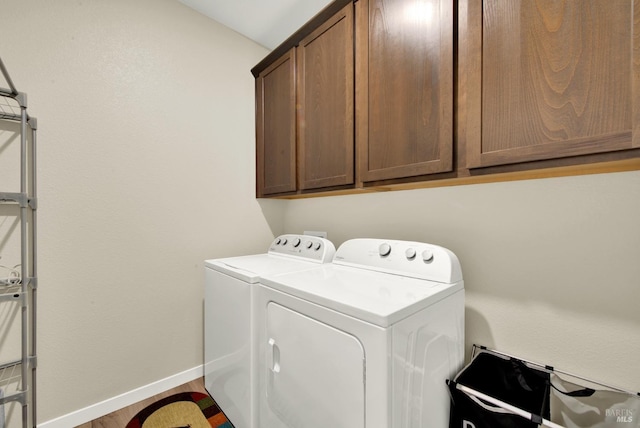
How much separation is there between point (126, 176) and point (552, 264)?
2.28 m

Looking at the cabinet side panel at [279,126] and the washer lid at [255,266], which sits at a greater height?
the cabinet side panel at [279,126]

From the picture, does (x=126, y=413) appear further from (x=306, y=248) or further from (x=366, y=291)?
(x=366, y=291)

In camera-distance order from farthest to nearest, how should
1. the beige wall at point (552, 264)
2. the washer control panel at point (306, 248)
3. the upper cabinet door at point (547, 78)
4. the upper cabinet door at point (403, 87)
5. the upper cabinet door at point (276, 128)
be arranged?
the upper cabinet door at point (276, 128), the washer control panel at point (306, 248), the upper cabinet door at point (403, 87), the beige wall at point (552, 264), the upper cabinet door at point (547, 78)

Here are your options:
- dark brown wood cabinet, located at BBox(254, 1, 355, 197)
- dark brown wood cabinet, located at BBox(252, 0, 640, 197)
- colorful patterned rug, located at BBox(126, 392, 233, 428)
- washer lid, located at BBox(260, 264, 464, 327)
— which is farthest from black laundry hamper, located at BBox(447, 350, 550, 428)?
colorful patterned rug, located at BBox(126, 392, 233, 428)

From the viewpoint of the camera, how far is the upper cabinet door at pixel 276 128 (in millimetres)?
1781

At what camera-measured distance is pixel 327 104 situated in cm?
153

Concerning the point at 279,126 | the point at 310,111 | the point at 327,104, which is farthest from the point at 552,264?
the point at 279,126

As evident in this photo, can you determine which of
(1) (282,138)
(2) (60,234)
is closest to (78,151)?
(2) (60,234)

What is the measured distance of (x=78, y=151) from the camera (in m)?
1.44

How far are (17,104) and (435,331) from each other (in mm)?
2207

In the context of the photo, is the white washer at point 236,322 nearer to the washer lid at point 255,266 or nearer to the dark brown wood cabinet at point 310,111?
the washer lid at point 255,266

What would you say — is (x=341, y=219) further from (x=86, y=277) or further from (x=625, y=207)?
(x=86, y=277)

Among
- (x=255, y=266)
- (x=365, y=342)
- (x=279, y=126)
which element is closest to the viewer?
(x=365, y=342)

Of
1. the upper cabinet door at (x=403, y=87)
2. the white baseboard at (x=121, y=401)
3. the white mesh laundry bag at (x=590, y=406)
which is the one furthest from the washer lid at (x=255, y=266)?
the white mesh laundry bag at (x=590, y=406)
